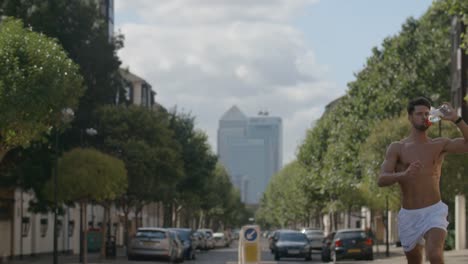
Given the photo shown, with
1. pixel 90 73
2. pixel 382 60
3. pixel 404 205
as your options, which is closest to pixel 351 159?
pixel 382 60

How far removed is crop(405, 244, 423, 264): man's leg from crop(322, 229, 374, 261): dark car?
118 ft

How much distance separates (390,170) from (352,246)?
3667 cm

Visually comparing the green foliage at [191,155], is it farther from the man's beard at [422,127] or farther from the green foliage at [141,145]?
the man's beard at [422,127]

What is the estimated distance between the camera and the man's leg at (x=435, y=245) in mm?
9117

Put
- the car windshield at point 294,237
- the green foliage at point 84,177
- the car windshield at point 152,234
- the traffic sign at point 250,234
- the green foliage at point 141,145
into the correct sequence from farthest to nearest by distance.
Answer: the green foliage at point 141,145, the car windshield at point 294,237, the car windshield at point 152,234, the green foliage at point 84,177, the traffic sign at point 250,234

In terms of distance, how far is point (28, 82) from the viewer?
27.9 metres

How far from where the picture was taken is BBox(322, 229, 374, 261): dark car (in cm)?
4547

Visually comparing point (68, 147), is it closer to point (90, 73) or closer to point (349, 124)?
point (90, 73)

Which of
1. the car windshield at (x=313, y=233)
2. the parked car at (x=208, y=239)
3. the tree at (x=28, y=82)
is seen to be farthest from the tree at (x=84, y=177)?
the parked car at (x=208, y=239)

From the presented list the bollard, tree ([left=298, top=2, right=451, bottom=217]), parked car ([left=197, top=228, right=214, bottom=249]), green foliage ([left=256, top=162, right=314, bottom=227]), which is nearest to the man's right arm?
the bollard

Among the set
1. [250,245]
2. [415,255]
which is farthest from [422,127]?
[250,245]

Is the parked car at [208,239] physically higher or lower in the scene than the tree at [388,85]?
lower

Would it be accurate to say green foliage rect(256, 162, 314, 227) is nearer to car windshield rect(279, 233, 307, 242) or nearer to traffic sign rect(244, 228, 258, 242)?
car windshield rect(279, 233, 307, 242)

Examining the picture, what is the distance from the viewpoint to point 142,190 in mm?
56844
